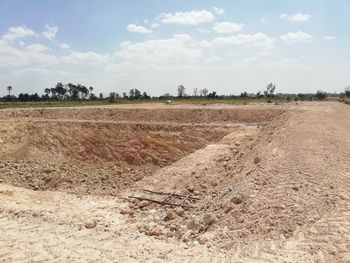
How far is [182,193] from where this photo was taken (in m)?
14.0

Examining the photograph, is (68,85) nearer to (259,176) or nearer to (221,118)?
(221,118)

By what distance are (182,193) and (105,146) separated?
10.8 meters

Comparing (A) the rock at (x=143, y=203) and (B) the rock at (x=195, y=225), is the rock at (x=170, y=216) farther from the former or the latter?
(A) the rock at (x=143, y=203)

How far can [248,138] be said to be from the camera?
847 inches

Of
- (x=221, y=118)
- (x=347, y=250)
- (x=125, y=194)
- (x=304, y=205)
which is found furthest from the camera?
(x=221, y=118)

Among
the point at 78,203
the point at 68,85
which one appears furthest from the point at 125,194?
the point at 68,85

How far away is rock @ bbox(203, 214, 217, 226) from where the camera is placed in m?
10.1

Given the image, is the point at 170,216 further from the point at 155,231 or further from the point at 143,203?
the point at 143,203

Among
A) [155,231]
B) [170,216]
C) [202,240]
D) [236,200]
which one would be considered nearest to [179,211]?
[170,216]

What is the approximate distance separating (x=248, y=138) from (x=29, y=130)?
14189 millimetres

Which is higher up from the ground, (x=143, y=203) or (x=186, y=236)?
(x=186, y=236)

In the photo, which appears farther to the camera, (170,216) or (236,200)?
(170,216)

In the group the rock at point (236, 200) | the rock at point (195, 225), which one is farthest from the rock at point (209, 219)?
the rock at point (236, 200)

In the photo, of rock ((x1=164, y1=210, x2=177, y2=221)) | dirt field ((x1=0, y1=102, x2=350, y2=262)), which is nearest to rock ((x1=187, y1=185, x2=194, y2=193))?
dirt field ((x1=0, y1=102, x2=350, y2=262))
